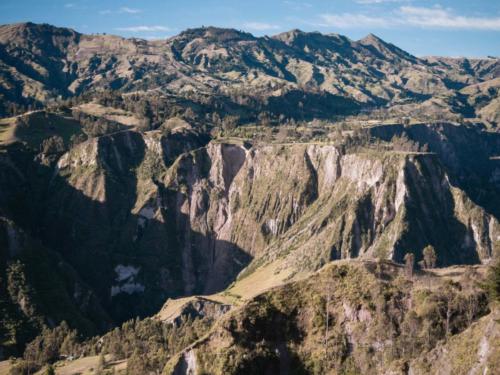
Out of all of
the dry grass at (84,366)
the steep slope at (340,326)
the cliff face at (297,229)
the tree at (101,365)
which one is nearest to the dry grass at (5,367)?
the dry grass at (84,366)

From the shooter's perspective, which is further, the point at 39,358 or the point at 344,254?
the point at 344,254

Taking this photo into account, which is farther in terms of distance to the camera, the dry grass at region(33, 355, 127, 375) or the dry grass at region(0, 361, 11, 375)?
the dry grass at region(0, 361, 11, 375)

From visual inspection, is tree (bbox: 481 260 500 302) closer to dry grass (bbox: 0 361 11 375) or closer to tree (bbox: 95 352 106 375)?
tree (bbox: 95 352 106 375)

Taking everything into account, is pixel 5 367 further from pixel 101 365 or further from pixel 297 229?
pixel 297 229

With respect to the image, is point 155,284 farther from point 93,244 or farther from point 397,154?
point 397,154

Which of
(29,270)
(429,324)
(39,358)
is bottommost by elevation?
(39,358)

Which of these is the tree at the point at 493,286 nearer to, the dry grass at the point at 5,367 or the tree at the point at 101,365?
the tree at the point at 101,365

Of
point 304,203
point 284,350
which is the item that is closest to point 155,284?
point 304,203

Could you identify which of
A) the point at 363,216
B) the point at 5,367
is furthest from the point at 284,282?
the point at 5,367

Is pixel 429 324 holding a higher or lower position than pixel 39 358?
higher

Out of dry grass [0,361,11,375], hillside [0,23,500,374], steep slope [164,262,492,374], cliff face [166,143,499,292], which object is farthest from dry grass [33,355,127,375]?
cliff face [166,143,499,292]

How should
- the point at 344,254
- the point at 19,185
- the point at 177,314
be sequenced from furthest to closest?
the point at 19,185 → the point at 344,254 → the point at 177,314
